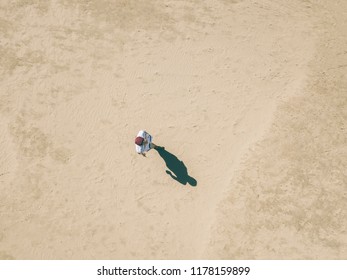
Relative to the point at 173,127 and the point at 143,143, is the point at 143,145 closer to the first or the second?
the point at 143,143

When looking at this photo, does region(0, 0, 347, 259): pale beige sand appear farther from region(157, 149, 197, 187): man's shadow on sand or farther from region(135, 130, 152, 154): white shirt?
region(135, 130, 152, 154): white shirt

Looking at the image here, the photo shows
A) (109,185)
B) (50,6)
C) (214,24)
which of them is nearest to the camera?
(109,185)

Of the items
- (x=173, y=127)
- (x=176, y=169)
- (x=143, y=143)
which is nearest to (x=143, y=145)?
(x=143, y=143)

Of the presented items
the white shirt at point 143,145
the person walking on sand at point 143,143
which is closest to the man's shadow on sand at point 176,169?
the person walking on sand at point 143,143

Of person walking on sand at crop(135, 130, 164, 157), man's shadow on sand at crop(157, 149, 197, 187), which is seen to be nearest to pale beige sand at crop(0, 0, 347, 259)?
man's shadow on sand at crop(157, 149, 197, 187)

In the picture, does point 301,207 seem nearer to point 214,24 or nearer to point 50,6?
point 214,24

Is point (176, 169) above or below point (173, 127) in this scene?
below
